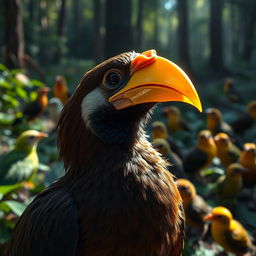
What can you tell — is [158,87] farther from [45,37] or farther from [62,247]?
[45,37]

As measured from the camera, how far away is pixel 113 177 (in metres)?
2.16

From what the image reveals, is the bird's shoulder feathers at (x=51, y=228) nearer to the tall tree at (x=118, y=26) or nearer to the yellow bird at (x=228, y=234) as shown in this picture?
the yellow bird at (x=228, y=234)

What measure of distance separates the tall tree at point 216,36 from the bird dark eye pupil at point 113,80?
1572 cm

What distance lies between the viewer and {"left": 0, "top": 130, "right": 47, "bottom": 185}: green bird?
4449mm

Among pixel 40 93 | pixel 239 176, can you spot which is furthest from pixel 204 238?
pixel 40 93

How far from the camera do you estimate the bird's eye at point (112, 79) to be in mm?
2225

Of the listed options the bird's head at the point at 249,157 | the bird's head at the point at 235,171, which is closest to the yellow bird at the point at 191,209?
the bird's head at the point at 235,171

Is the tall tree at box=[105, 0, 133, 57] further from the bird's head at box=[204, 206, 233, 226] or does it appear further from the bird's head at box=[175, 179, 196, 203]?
the bird's head at box=[204, 206, 233, 226]

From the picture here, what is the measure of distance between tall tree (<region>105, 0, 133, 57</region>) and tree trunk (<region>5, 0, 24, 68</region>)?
9.55 feet

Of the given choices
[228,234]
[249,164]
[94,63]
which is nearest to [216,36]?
[94,63]

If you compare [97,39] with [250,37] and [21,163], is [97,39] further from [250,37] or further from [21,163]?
[21,163]

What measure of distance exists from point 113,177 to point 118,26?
31.0 feet

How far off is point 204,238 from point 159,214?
301 cm

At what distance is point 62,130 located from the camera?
93.3 inches
